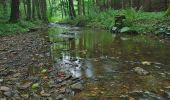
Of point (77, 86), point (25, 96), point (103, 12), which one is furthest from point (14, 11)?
point (25, 96)

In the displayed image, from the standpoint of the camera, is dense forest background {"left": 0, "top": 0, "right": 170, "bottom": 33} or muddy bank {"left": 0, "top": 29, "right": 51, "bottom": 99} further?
dense forest background {"left": 0, "top": 0, "right": 170, "bottom": 33}

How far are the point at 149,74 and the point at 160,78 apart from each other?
0.31 m

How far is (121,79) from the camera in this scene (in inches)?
182

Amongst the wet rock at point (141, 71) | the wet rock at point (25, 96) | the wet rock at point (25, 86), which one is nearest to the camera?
the wet rock at point (25, 96)

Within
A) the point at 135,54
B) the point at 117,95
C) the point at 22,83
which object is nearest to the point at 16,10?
the point at 135,54

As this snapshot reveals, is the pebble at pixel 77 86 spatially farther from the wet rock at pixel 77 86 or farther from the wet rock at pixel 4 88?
the wet rock at pixel 4 88

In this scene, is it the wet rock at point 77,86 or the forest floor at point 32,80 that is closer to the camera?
the forest floor at point 32,80

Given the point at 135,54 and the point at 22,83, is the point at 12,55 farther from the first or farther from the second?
the point at 135,54

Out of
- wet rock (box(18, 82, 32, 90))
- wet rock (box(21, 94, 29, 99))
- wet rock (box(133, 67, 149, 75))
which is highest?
wet rock (box(133, 67, 149, 75))

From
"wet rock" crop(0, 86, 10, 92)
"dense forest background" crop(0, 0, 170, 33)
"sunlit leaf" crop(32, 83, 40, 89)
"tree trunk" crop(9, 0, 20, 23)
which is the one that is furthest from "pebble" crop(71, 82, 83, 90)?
"tree trunk" crop(9, 0, 20, 23)

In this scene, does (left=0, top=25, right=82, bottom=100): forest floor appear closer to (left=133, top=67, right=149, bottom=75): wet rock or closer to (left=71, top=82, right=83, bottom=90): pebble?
(left=71, top=82, right=83, bottom=90): pebble

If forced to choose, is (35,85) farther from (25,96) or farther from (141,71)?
(141,71)

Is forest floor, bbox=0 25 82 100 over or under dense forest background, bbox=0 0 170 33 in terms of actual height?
under

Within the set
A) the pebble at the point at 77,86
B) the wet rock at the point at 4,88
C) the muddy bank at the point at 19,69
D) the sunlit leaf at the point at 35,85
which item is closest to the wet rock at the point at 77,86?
the pebble at the point at 77,86
